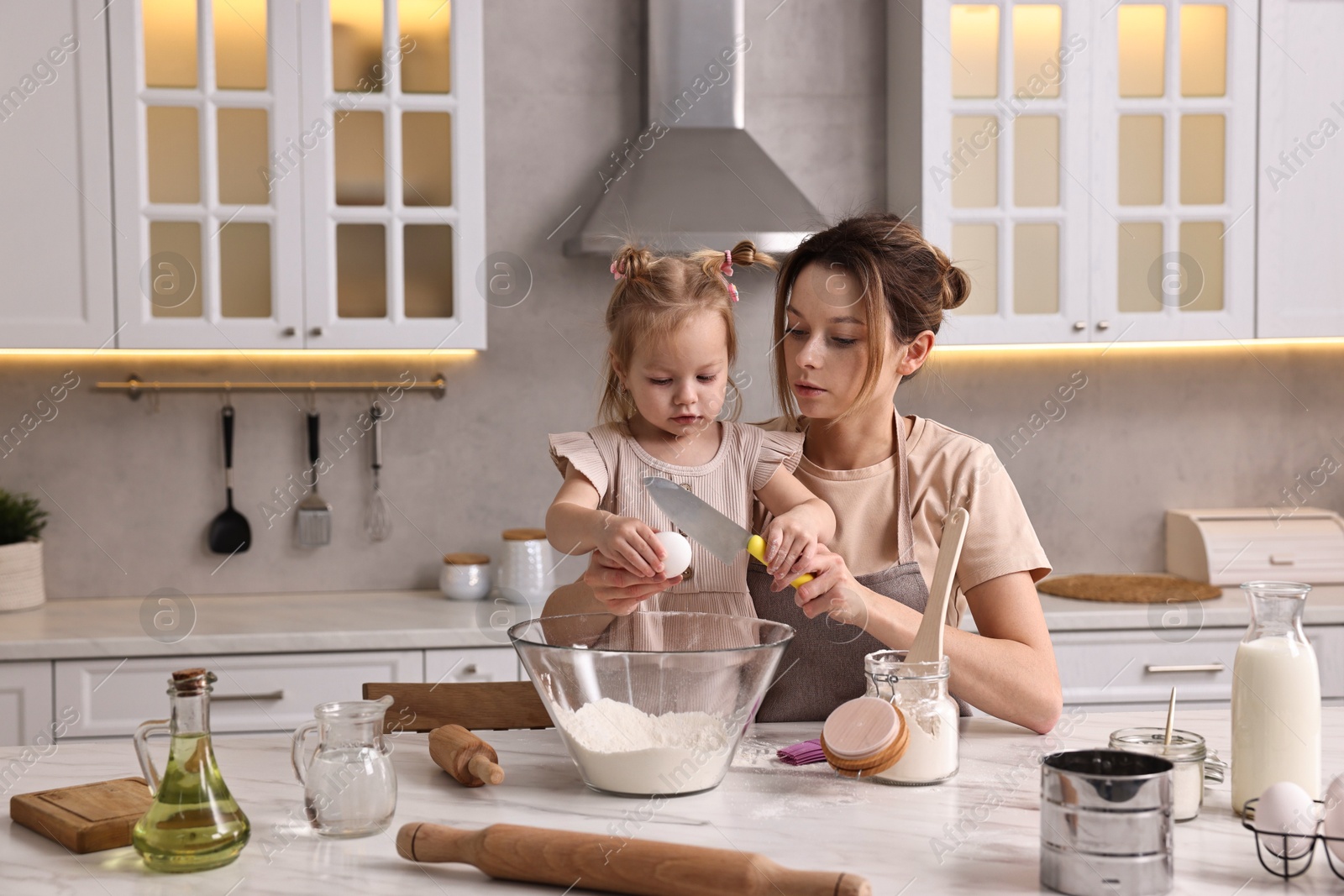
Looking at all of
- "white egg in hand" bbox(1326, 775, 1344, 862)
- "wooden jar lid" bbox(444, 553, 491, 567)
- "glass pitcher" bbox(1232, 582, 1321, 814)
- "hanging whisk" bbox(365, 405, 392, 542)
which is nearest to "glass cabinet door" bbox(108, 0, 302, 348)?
"hanging whisk" bbox(365, 405, 392, 542)

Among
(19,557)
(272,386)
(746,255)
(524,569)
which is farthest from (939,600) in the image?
(19,557)

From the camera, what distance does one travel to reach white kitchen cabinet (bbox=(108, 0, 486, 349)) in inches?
101

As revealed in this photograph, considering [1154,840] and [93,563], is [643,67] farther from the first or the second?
[1154,840]

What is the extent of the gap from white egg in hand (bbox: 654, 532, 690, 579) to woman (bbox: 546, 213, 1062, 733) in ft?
0.52

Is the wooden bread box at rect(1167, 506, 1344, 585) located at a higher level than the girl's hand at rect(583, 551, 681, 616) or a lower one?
lower

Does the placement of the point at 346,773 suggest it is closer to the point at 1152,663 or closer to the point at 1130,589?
the point at 1152,663

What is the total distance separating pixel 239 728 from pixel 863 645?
4.89 feet

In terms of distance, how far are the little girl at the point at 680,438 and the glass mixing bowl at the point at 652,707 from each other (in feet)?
1.10

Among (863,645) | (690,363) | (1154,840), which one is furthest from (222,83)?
(1154,840)

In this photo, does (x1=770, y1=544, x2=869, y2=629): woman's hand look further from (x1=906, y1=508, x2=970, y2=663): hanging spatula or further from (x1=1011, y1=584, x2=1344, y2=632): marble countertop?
(x1=1011, y1=584, x2=1344, y2=632): marble countertop

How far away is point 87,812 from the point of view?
1.06m

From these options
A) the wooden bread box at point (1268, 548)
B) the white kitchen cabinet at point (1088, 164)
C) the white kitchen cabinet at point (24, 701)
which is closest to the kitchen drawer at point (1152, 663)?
the wooden bread box at point (1268, 548)

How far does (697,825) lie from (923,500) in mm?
774

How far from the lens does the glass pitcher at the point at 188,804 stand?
962mm
